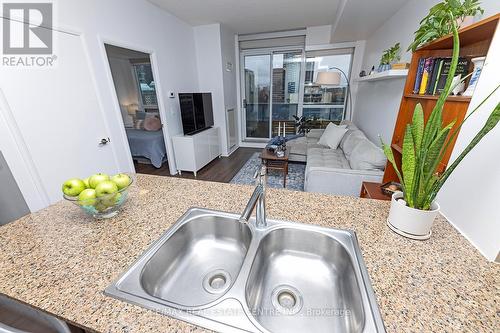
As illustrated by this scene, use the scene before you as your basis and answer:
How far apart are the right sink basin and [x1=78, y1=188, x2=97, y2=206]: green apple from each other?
707mm

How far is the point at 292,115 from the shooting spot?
4.98 metres

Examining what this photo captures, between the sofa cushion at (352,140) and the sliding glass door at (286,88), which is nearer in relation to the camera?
the sofa cushion at (352,140)

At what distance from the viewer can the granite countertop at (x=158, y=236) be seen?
518 millimetres

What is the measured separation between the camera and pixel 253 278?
73 centimetres

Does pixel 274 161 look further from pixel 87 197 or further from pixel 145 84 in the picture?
pixel 145 84

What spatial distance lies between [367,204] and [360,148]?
5.45ft

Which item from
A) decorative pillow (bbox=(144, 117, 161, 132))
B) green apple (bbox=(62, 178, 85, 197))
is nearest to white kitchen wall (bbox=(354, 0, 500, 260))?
green apple (bbox=(62, 178, 85, 197))

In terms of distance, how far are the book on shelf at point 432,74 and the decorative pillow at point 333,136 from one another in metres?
1.96

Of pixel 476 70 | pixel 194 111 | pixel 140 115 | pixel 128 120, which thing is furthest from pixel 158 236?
pixel 128 120

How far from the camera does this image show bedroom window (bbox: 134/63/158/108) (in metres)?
5.02

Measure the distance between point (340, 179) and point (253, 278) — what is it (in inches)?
69.2

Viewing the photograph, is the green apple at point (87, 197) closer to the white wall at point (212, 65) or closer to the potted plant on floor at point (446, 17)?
the potted plant on floor at point (446, 17)

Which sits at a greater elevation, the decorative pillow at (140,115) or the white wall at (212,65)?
the white wall at (212,65)

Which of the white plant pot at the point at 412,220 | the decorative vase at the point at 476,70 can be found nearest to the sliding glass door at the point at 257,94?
the decorative vase at the point at 476,70
